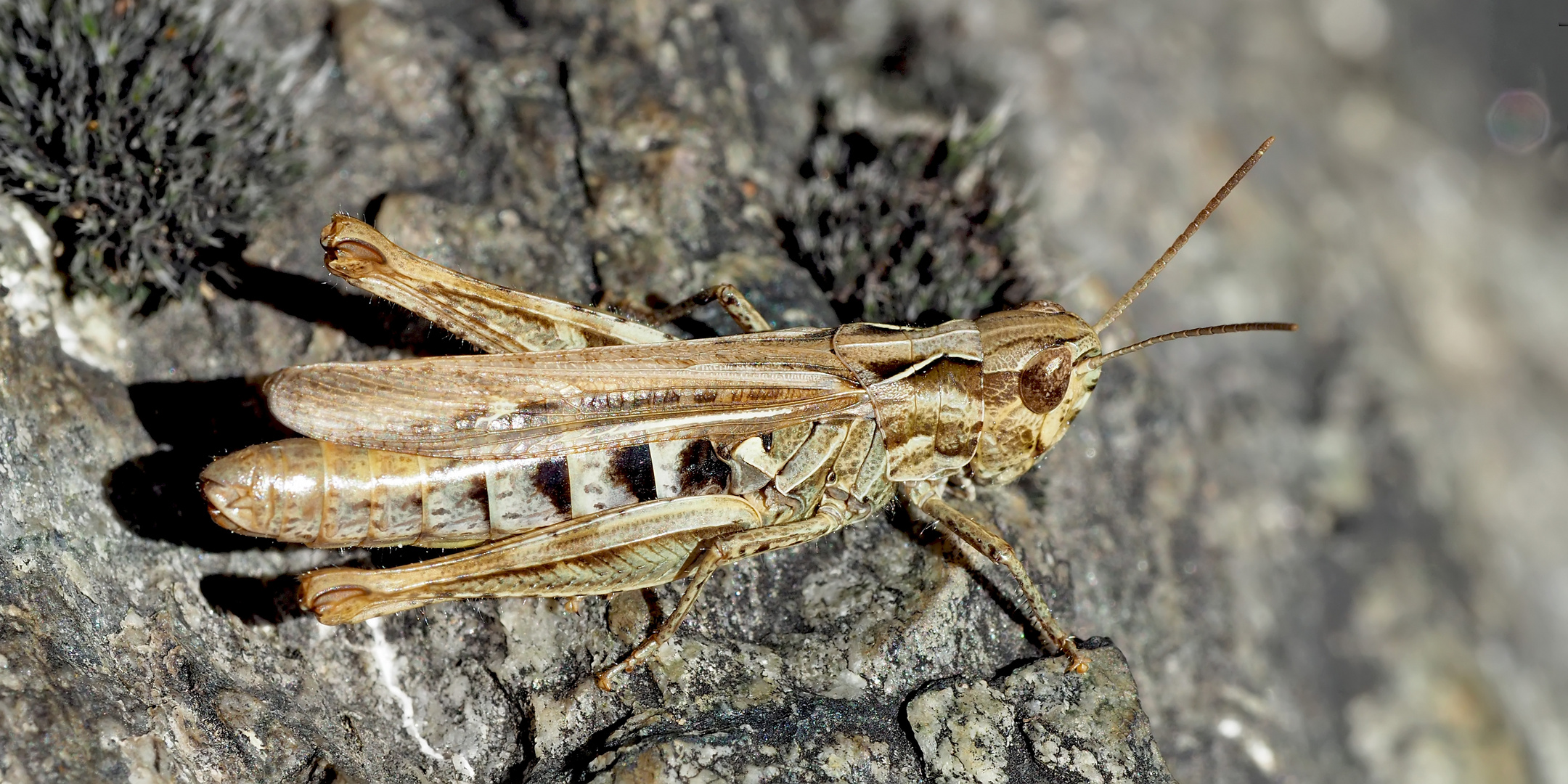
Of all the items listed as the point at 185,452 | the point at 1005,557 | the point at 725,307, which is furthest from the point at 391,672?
the point at 1005,557

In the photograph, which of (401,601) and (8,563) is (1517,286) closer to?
(401,601)

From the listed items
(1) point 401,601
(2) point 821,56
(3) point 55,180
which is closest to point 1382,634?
(2) point 821,56

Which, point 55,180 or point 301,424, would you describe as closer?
point 301,424

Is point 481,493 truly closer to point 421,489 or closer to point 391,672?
point 421,489

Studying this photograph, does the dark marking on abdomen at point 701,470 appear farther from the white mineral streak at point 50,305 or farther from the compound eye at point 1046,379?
the white mineral streak at point 50,305

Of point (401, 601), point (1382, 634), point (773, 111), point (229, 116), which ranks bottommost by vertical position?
point (401, 601)
